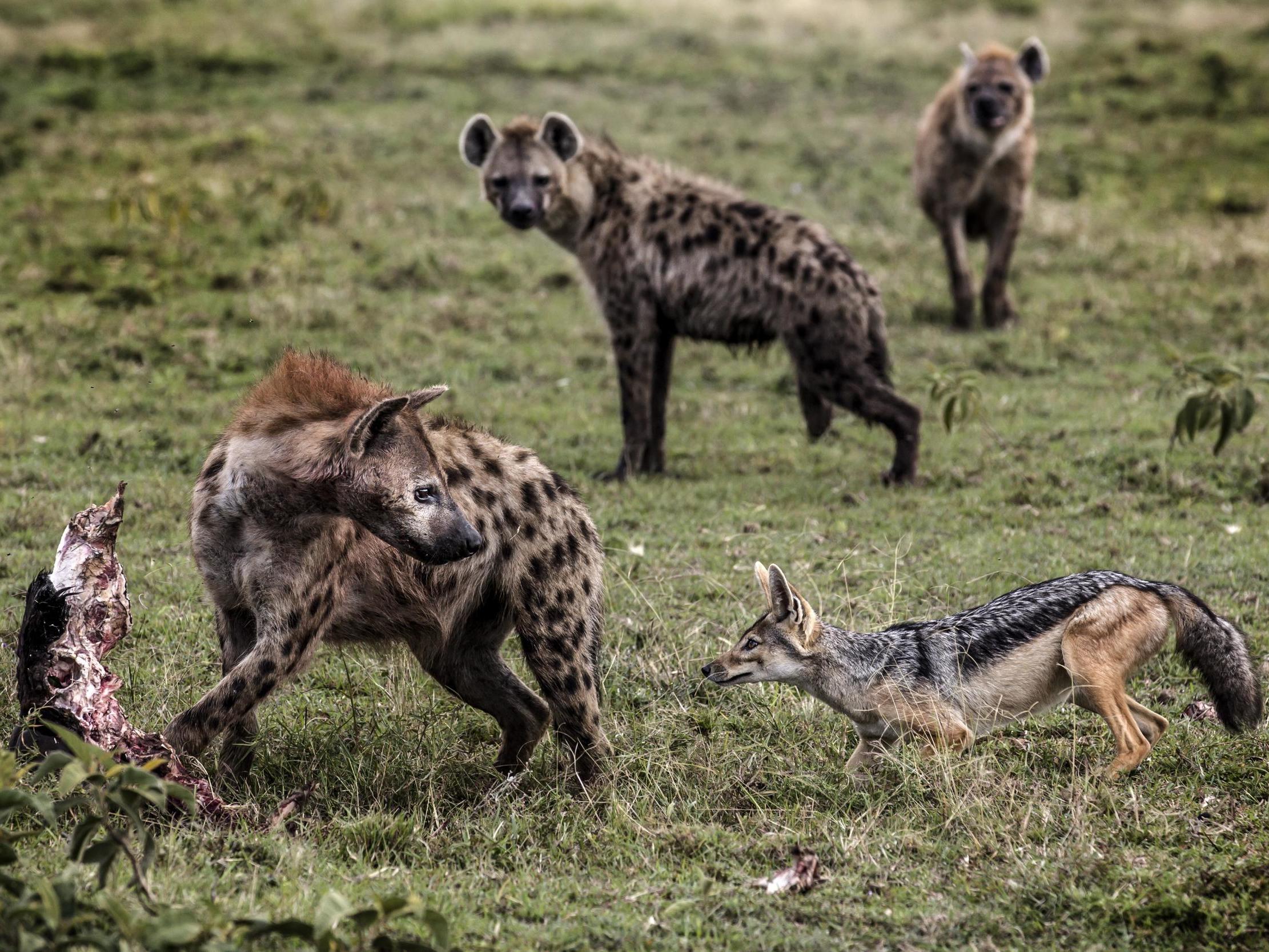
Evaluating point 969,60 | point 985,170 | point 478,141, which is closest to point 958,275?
point 985,170

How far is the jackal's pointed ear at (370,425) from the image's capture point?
4137mm

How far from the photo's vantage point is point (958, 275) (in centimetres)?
1055

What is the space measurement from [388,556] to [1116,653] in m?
2.27

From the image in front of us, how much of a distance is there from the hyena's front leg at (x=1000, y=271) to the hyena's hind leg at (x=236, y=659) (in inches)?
289

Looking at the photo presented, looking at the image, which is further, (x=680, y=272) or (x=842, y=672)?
(x=680, y=272)

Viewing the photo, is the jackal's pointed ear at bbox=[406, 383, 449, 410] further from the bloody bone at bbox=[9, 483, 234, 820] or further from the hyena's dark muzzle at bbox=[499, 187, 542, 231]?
the hyena's dark muzzle at bbox=[499, 187, 542, 231]

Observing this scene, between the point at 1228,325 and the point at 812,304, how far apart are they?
4138 millimetres

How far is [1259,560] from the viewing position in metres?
6.51

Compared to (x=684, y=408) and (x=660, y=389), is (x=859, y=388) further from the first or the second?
(x=684, y=408)

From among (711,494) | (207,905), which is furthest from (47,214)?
(207,905)

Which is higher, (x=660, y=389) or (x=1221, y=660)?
(x=1221, y=660)

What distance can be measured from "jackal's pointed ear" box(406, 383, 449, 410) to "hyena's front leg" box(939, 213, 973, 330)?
22.4ft

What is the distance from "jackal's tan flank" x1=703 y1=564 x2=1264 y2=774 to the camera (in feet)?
15.3

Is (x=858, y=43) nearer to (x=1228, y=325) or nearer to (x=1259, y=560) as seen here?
(x=1228, y=325)
